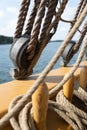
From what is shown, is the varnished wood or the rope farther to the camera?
the varnished wood

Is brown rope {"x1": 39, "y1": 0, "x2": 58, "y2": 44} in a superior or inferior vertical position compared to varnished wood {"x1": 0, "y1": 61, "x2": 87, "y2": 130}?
superior

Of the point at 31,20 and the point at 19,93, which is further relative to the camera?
the point at 31,20

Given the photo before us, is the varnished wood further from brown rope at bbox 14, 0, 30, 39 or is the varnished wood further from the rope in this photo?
brown rope at bbox 14, 0, 30, 39

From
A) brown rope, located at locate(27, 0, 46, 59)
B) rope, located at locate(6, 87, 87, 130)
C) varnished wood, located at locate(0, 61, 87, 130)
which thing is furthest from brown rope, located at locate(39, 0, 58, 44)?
rope, located at locate(6, 87, 87, 130)

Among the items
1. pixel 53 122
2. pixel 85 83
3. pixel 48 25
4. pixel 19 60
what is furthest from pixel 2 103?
pixel 48 25

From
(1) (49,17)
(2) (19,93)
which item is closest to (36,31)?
(1) (49,17)

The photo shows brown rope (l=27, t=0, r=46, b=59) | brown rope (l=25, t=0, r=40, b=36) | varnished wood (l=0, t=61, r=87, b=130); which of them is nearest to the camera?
varnished wood (l=0, t=61, r=87, b=130)

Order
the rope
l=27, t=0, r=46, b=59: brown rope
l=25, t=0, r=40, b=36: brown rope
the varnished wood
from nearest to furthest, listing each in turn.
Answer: the rope → the varnished wood → l=27, t=0, r=46, b=59: brown rope → l=25, t=0, r=40, b=36: brown rope

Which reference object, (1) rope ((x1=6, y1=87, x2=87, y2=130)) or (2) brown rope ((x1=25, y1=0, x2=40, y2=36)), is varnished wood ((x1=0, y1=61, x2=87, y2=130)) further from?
(2) brown rope ((x1=25, y1=0, x2=40, y2=36))

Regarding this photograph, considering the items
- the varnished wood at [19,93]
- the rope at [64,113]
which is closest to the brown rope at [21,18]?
the varnished wood at [19,93]

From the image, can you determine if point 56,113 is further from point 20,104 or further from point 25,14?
point 25,14

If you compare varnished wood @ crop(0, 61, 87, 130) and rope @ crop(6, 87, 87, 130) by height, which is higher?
rope @ crop(6, 87, 87, 130)

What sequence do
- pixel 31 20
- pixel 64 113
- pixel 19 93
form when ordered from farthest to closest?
pixel 31 20 → pixel 19 93 → pixel 64 113

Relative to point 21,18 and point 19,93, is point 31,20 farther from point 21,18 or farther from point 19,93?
point 19,93
